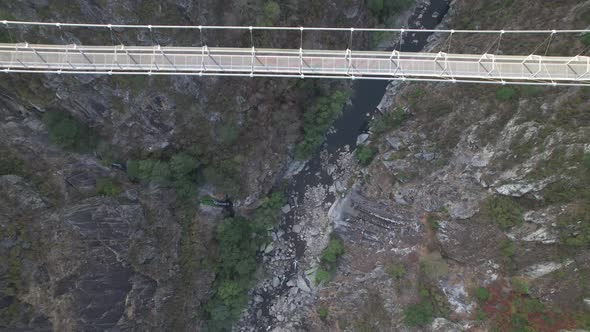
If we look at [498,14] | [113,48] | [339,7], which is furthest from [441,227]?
[113,48]

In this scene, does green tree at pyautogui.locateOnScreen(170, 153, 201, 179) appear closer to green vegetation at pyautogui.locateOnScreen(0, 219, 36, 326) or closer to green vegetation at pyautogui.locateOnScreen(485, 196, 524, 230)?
green vegetation at pyautogui.locateOnScreen(0, 219, 36, 326)

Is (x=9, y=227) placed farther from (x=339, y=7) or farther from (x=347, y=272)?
(x=339, y=7)

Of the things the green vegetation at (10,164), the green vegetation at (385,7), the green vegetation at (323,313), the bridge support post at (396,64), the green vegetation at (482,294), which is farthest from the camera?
the green vegetation at (323,313)

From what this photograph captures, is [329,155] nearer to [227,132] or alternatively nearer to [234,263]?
[227,132]

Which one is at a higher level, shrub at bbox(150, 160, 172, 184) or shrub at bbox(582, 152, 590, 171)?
shrub at bbox(150, 160, 172, 184)

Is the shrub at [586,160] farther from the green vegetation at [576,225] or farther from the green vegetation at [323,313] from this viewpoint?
the green vegetation at [323,313]

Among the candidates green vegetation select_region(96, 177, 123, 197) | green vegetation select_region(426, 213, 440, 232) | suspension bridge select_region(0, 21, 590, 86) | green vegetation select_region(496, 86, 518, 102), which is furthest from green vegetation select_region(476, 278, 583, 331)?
green vegetation select_region(96, 177, 123, 197)

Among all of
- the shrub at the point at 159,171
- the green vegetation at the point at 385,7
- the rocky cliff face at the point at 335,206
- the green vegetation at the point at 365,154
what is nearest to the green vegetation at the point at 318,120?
the rocky cliff face at the point at 335,206
